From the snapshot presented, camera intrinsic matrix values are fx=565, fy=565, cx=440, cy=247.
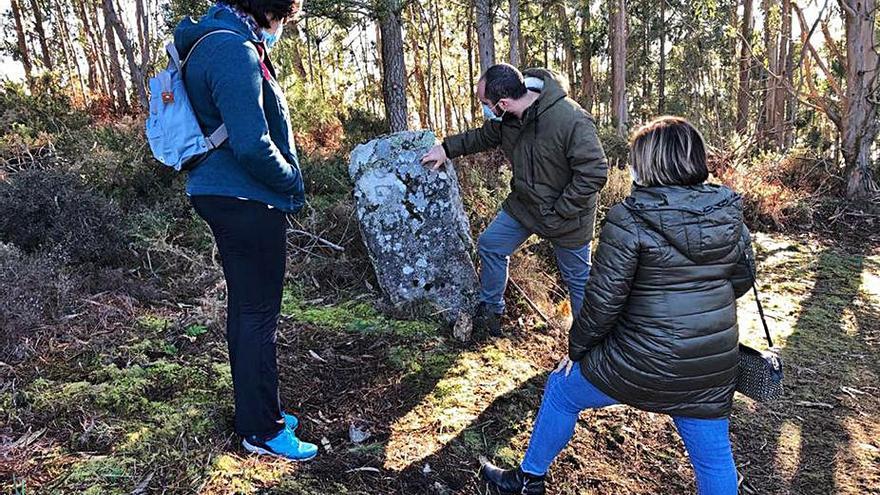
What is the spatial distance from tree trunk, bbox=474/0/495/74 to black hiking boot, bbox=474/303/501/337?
661cm

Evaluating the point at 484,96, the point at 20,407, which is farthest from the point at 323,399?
the point at 484,96

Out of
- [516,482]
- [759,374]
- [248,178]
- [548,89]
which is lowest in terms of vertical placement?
[516,482]

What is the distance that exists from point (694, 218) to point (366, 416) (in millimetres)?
2019

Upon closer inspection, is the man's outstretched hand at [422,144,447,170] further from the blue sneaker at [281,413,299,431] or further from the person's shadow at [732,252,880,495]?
the person's shadow at [732,252,880,495]

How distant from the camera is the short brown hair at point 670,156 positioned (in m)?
2.16

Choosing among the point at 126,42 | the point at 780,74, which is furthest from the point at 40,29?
the point at 780,74

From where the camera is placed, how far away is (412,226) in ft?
14.3

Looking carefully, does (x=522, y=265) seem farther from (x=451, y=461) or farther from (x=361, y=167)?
(x=451, y=461)

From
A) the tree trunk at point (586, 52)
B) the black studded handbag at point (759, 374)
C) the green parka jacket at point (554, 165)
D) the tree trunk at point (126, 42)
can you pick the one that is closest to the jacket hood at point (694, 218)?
the black studded handbag at point (759, 374)

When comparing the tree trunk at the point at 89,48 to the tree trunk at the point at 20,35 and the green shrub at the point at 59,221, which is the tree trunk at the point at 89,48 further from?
the green shrub at the point at 59,221

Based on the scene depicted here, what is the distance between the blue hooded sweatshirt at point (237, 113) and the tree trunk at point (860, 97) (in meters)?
9.46

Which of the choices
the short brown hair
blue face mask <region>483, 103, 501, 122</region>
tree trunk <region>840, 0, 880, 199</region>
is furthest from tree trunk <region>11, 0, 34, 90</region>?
tree trunk <region>840, 0, 880, 199</region>

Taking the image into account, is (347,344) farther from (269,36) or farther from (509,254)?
(269,36)

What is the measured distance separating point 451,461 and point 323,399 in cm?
85
